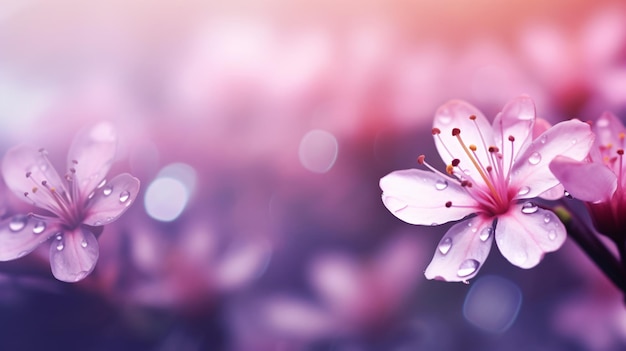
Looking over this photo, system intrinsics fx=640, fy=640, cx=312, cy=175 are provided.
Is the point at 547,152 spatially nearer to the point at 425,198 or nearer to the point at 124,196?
the point at 425,198

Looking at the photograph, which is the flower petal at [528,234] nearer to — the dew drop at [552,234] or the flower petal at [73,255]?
the dew drop at [552,234]

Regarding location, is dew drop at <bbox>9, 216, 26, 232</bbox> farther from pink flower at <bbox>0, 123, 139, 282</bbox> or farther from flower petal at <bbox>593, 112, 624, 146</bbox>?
flower petal at <bbox>593, 112, 624, 146</bbox>

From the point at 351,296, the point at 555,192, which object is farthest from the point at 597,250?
the point at 351,296

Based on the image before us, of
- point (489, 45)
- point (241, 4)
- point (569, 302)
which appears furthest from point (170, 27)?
point (569, 302)

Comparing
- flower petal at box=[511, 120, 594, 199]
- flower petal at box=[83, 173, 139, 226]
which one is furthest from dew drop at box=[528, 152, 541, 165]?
flower petal at box=[83, 173, 139, 226]

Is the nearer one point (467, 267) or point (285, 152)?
point (467, 267)

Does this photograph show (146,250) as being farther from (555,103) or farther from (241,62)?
(555,103)
